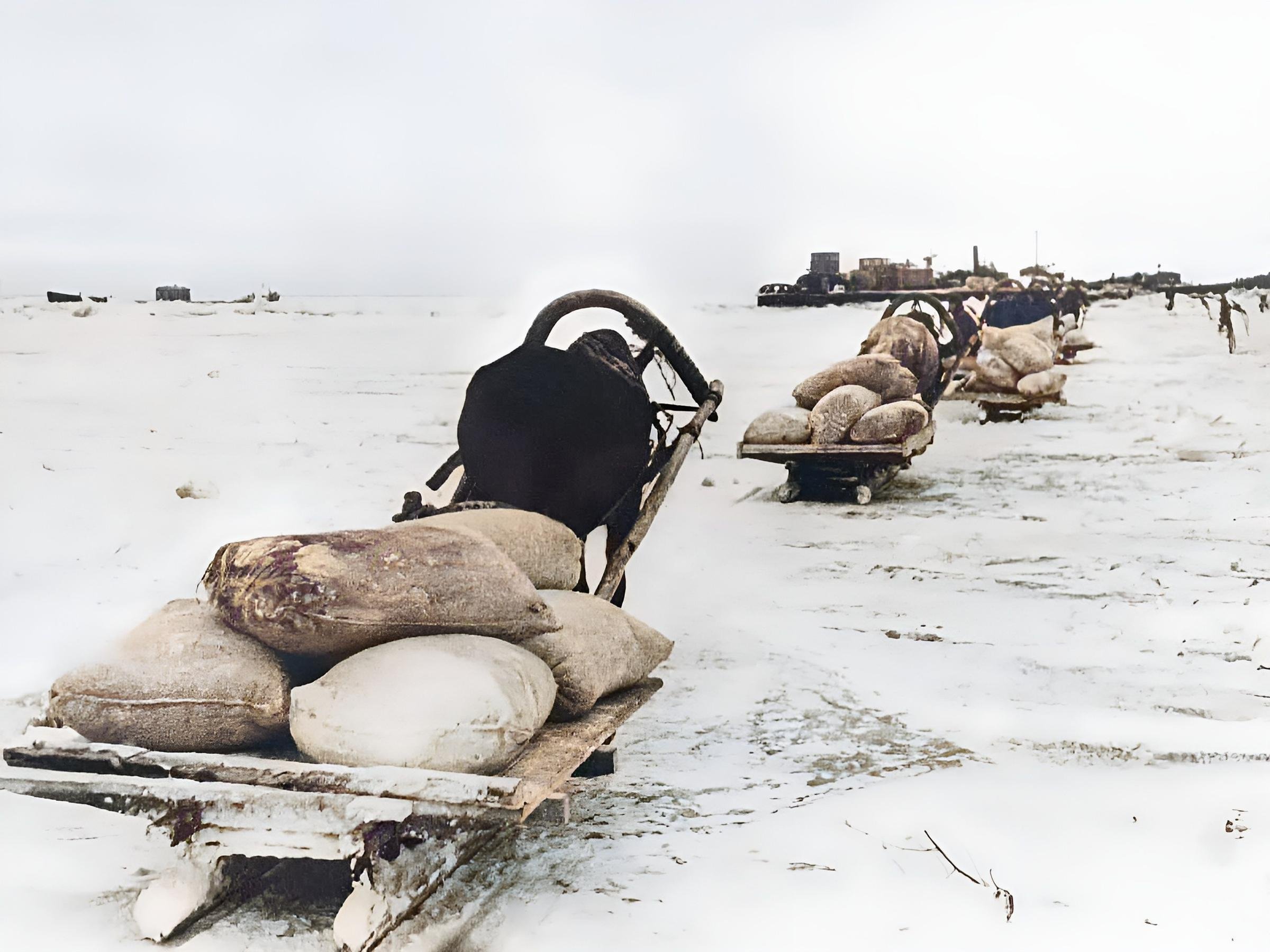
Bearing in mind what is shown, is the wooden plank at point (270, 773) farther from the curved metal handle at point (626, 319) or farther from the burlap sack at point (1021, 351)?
the burlap sack at point (1021, 351)

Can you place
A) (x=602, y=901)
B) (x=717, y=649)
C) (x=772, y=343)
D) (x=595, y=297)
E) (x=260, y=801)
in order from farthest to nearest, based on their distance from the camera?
(x=772, y=343) < (x=717, y=649) < (x=595, y=297) < (x=602, y=901) < (x=260, y=801)

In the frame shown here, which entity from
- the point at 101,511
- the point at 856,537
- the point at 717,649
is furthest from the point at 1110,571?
the point at 101,511

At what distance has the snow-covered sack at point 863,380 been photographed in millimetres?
5887

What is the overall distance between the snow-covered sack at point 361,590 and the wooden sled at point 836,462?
3961 millimetres

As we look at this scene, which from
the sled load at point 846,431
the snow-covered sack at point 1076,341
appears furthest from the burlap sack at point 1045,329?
the sled load at point 846,431

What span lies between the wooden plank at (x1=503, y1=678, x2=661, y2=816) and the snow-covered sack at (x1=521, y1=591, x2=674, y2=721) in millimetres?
30

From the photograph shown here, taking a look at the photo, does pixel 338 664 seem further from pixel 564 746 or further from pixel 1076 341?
pixel 1076 341

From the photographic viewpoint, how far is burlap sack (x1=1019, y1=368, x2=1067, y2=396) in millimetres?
9047

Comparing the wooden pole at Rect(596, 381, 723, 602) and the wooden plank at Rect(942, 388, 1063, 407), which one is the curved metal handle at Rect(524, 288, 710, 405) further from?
the wooden plank at Rect(942, 388, 1063, 407)

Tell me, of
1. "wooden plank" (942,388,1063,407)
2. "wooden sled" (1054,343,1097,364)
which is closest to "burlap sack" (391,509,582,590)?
"wooden plank" (942,388,1063,407)

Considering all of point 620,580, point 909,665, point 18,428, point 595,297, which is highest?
point 595,297

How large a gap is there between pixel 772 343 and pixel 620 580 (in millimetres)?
2831

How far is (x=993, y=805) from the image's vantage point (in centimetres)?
229

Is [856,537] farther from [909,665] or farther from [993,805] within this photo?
[993,805]
